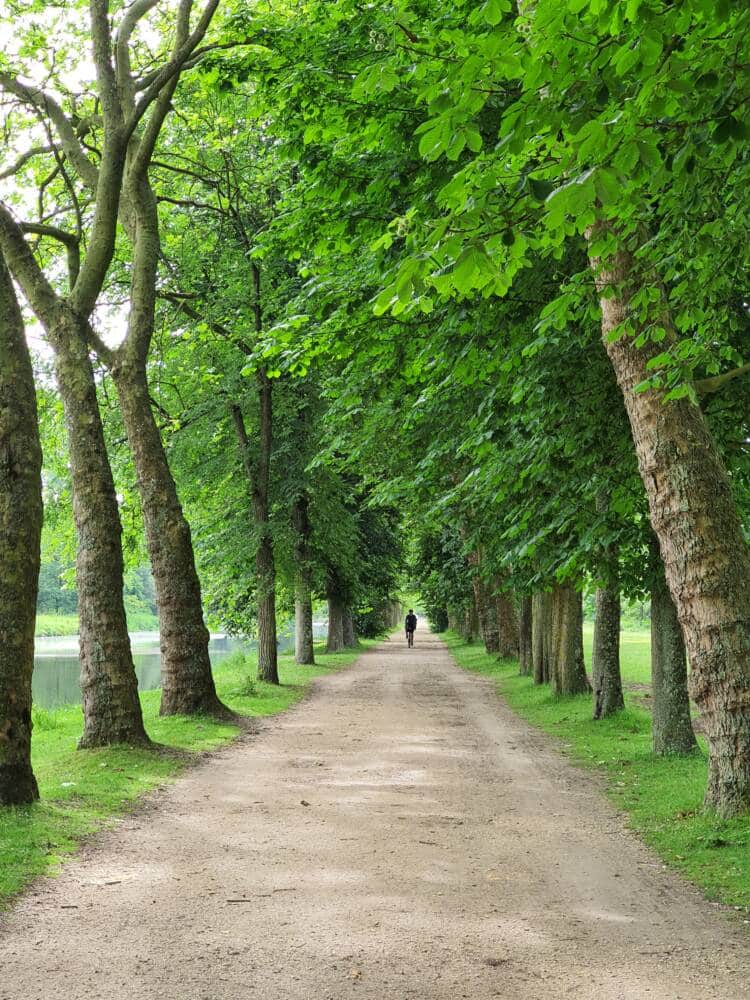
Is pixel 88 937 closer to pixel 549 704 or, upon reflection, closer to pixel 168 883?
pixel 168 883

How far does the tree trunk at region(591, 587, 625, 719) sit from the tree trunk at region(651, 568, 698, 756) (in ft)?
11.5

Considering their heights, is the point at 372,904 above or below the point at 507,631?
below

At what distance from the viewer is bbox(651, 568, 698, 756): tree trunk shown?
1096 centimetres

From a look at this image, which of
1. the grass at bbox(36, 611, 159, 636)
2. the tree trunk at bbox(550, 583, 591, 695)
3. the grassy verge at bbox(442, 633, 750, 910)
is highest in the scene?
the tree trunk at bbox(550, 583, 591, 695)

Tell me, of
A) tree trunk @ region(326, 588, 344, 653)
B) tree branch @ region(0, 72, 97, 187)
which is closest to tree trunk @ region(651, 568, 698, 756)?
tree branch @ region(0, 72, 97, 187)

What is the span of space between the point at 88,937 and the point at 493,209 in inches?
171

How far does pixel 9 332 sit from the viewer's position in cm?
874

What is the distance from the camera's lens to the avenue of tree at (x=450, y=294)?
4738 millimetres

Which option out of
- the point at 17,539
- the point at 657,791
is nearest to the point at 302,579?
the point at 657,791

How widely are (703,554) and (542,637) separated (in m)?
13.2

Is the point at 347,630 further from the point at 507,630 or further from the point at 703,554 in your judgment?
the point at 703,554

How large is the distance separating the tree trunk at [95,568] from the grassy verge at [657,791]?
18.2 ft

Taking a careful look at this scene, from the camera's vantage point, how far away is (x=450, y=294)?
523 cm

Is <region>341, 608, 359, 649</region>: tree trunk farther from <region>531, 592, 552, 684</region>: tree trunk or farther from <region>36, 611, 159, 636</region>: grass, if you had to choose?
<region>36, 611, 159, 636</region>: grass
